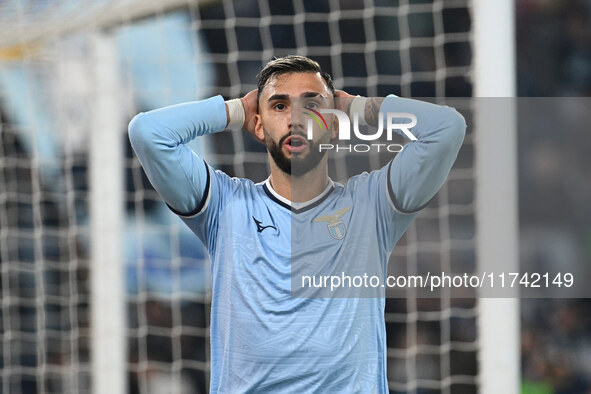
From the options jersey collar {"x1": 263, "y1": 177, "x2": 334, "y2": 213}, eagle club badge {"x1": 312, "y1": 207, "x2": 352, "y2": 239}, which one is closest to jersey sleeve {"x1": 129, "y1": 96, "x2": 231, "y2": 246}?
jersey collar {"x1": 263, "y1": 177, "x2": 334, "y2": 213}

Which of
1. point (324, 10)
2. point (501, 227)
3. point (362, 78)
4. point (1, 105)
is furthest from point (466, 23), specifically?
point (1, 105)

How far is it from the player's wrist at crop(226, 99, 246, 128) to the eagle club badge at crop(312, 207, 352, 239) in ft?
0.81

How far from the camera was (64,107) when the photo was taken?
3336mm

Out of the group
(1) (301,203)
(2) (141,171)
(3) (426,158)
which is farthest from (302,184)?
(2) (141,171)

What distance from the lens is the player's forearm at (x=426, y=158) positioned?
4.79 feet

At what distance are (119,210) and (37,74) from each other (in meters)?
0.74

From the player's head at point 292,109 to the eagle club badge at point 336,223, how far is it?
3.8 inches

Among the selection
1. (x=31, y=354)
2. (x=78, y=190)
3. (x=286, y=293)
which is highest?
(x=78, y=190)

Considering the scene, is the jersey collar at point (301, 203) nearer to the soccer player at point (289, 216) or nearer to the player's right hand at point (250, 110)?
the soccer player at point (289, 216)

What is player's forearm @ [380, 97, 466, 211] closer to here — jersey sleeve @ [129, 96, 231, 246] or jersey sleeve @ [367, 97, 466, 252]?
jersey sleeve @ [367, 97, 466, 252]

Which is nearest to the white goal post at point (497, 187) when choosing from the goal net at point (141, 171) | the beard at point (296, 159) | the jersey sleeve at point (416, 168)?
the goal net at point (141, 171)

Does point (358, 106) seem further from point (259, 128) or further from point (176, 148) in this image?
point (176, 148)

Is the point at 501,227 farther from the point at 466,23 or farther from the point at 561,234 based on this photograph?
the point at 466,23

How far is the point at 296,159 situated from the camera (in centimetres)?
150
